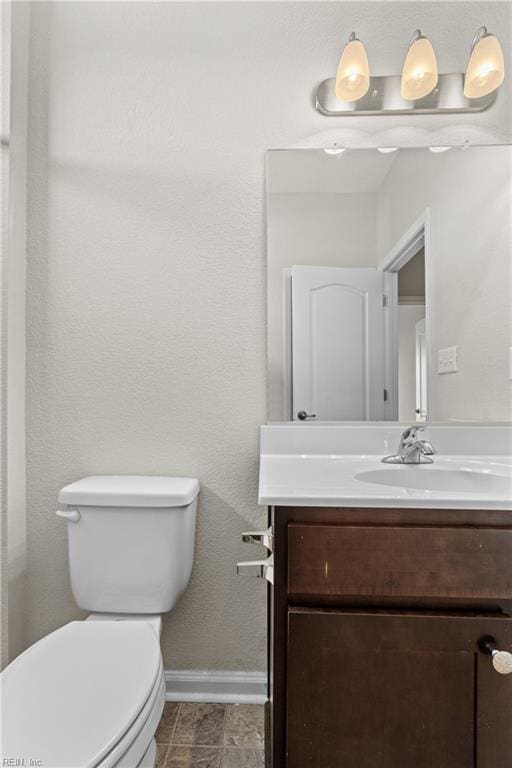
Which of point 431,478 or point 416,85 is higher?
point 416,85

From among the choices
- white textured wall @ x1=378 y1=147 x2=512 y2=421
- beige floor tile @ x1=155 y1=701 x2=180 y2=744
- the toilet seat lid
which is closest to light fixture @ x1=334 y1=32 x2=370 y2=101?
white textured wall @ x1=378 y1=147 x2=512 y2=421

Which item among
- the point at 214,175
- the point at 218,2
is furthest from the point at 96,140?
the point at 218,2

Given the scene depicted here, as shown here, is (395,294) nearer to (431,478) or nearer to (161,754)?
(431,478)

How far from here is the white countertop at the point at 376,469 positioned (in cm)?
90

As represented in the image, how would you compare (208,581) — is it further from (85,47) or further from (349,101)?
(85,47)

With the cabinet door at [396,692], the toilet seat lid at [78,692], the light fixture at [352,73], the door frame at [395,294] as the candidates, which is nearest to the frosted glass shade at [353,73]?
the light fixture at [352,73]

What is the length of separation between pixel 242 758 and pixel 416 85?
200 cm

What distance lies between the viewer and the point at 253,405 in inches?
60.6

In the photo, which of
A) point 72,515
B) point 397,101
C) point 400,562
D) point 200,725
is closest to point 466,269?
point 397,101

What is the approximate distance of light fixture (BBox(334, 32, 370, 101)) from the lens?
145cm

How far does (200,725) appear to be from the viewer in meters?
1.40

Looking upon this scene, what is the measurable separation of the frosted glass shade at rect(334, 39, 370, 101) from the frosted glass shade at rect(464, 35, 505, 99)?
1.03ft

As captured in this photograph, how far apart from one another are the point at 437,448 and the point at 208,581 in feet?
2.75

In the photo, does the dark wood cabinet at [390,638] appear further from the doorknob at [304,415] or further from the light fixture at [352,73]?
the light fixture at [352,73]
